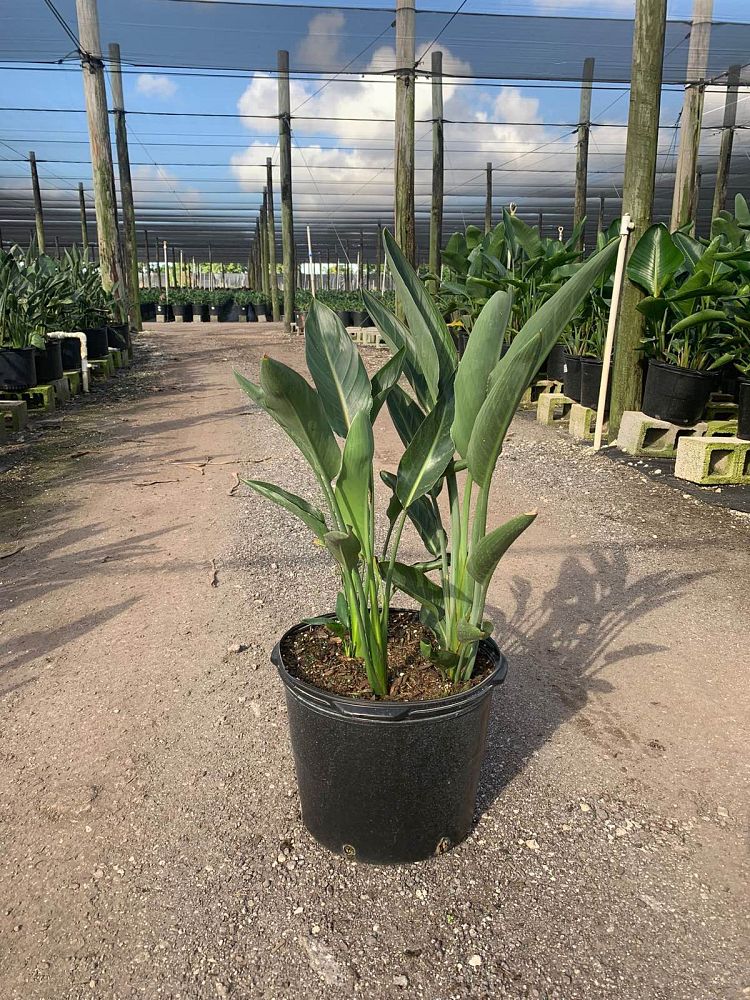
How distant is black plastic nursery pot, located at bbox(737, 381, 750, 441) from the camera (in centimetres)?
441

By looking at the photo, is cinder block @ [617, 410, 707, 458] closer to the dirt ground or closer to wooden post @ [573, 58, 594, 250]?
the dirt ground

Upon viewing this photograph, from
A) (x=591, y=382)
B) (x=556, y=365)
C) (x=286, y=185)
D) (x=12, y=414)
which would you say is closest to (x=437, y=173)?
(x=286, y=185)

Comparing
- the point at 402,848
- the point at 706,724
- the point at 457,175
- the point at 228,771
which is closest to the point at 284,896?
the point at 402,848

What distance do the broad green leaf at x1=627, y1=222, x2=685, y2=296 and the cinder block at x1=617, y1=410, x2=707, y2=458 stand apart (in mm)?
850

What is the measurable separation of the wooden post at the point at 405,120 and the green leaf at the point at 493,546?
29.3ft

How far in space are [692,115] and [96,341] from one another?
8192 mm

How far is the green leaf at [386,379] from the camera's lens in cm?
151

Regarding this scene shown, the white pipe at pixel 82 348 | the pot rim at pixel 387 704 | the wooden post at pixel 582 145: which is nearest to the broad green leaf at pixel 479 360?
the pot rim at pixel 387 704

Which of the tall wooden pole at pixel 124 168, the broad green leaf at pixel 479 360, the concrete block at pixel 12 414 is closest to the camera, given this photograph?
the broad green leaf at pixel 479 360

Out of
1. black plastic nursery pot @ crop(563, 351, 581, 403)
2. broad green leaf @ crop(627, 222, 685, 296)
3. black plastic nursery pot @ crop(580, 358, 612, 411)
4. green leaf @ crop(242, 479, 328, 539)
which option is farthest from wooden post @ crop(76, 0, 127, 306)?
green leaf @ crop(242, 479, 328, 539)

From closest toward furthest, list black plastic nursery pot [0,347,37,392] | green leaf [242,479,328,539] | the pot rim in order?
the pot rim < green leaf [242,479,328,539] < black plastic nursery pot [0,347,37,392]

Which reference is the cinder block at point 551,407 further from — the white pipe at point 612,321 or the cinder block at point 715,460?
Answer: the cinder block at point 715,460

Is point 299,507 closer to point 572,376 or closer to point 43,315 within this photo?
point 572,376

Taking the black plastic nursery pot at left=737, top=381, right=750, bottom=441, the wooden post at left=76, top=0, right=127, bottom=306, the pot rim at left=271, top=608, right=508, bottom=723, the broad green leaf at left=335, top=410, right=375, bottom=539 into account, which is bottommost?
the pot rim at left=271, top=608, right=508, bottom=723
